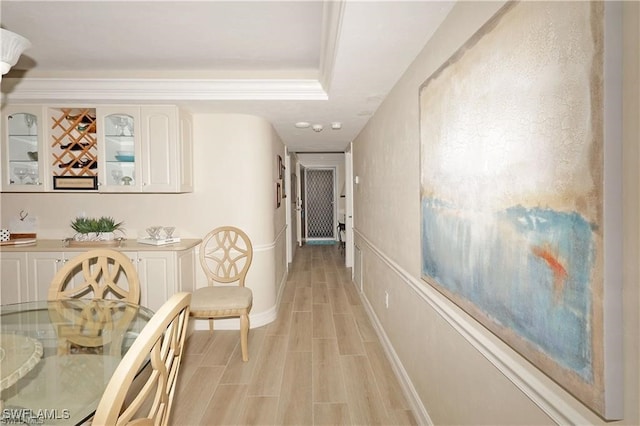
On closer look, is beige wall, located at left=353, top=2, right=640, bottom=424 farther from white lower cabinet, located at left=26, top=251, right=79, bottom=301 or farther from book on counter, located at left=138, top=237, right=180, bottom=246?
white lower cabinet, located at left=26, top=251, right=79, bottom=301

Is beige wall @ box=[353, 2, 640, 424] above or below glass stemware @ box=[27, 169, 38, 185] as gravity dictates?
below

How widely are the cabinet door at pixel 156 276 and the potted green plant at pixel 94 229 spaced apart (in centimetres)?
62

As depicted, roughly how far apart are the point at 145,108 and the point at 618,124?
11.0ft

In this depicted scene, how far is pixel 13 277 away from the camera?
2891 millimetres

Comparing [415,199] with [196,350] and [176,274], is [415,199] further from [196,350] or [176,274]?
[196,350]

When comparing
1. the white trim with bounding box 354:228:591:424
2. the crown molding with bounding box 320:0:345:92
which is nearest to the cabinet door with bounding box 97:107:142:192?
the crown molding with bounding box 320:0:345:92

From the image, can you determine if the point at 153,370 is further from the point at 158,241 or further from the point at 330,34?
the point at 158,241

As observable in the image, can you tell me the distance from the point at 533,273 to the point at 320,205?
27.9 ft

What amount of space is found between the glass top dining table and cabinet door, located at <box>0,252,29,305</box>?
1207 millimetres

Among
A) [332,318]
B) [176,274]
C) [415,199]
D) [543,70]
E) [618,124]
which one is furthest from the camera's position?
[332,318]

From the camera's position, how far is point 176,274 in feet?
9.52

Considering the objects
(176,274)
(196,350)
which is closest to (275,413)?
(196,350)

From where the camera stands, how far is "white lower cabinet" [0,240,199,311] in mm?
2879

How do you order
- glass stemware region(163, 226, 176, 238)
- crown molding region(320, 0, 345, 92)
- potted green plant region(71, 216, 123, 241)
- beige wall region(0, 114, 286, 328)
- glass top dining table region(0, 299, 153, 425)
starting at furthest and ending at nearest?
1. beige wall region(0, 114, 286, 328)
2. glass stemware region(163, 226, 176, 238)
3. potted green plant region(71, 216, 123, 241)
4. crown molding region(320, 0, 345, 92)
5. glass top dining table region(0, 299, 153, 425)
